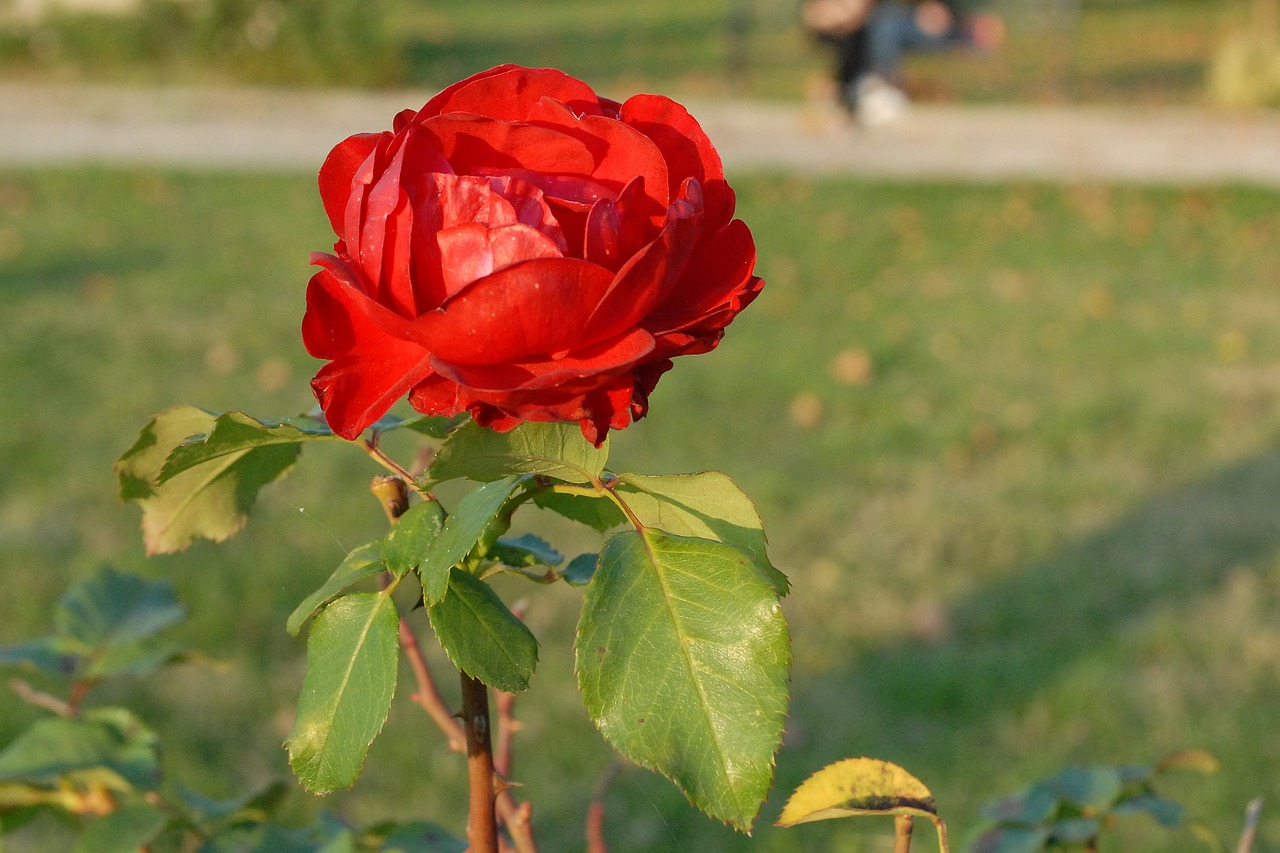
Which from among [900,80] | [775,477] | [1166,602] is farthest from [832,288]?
[900,80]

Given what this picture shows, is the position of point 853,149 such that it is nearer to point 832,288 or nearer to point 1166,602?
point 832,288

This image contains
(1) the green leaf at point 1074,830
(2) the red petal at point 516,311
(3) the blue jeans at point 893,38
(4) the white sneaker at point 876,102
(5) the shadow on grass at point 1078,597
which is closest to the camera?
(2) the red petal at point 516,311

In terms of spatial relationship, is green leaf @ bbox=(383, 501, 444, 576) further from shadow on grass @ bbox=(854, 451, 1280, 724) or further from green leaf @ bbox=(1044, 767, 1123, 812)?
shadow on grass @ bbox=(854, 451, 1280, 724)

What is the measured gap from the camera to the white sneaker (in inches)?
378

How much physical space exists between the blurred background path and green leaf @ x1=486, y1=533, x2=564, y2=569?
7188 millimetres

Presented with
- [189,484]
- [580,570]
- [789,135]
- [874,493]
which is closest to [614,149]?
[580,570]

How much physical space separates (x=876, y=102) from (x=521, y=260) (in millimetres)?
9577

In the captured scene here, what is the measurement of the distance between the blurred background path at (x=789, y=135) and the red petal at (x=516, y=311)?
24.2ft

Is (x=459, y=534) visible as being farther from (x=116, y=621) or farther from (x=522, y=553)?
(x=116, y=621)

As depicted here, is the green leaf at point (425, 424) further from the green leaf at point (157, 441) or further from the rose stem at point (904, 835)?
the rose stem at point (904, 835)

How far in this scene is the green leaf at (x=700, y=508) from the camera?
635 millimetres

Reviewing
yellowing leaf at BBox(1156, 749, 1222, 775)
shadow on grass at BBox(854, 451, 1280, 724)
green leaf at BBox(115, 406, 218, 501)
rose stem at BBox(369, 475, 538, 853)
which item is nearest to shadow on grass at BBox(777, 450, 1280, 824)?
shadow on grass at BBox(854, 451, 1280, 724)

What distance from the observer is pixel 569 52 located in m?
13.5

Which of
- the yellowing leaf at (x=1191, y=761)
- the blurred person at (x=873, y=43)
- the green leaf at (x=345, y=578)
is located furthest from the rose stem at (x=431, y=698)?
the blurred person at (x=873, y=43)
